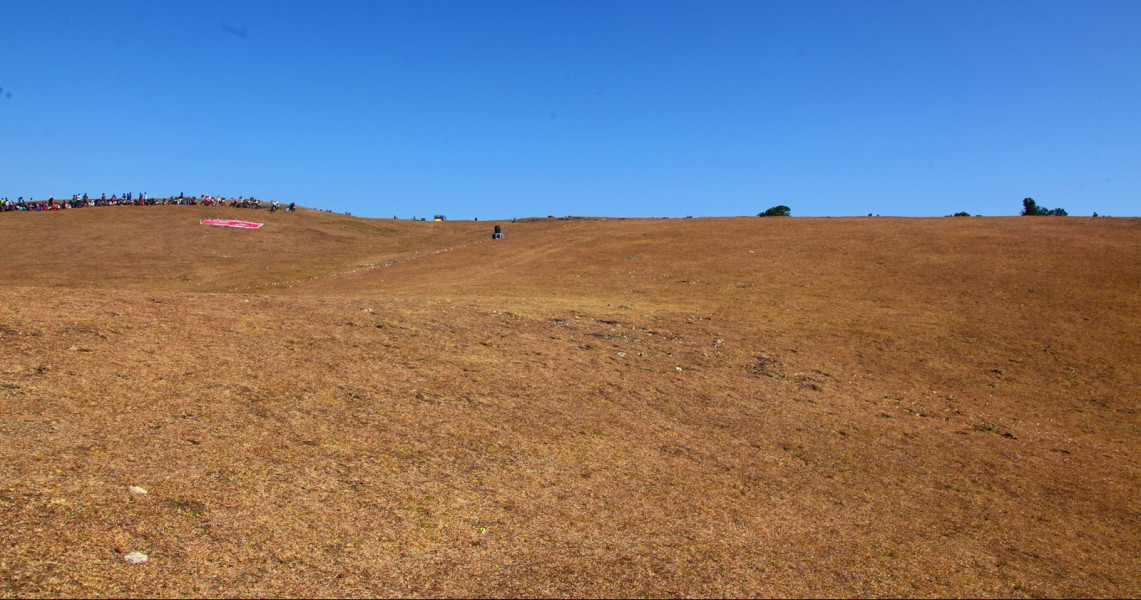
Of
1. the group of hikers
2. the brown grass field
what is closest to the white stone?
the brown grass field

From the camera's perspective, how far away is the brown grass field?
221 inches

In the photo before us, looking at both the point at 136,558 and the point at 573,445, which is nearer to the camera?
the point at 136,558

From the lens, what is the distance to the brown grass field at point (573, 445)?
221 inches

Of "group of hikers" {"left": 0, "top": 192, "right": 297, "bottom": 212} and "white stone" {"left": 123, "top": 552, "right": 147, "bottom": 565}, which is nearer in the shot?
"white stone" {"left": 123, "top": 552, "right": 147, "bottom": 565}

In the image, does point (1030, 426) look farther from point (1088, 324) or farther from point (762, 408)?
point (1088, 324)

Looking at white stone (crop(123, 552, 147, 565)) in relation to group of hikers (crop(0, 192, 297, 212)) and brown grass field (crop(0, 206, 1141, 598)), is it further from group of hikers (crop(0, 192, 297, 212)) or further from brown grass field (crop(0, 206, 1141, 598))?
group of hikers (crop(0, 192, 297, 212))

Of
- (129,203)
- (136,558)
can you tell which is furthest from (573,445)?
(129,203)

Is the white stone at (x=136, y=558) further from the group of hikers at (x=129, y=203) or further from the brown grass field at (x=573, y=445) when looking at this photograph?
the group of hikers at (x=129, y=203)

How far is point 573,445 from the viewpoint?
29.0 ft

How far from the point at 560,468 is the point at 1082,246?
2658 cm

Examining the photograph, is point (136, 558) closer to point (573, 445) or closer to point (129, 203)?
point (573, 445)

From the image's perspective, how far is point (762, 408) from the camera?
11508 mm

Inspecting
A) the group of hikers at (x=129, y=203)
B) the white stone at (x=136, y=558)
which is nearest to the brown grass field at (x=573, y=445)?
the white stone at (x=136, y=558)

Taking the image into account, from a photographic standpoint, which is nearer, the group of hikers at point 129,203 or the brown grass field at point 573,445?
Answer: the brown grass field at point 573,445
